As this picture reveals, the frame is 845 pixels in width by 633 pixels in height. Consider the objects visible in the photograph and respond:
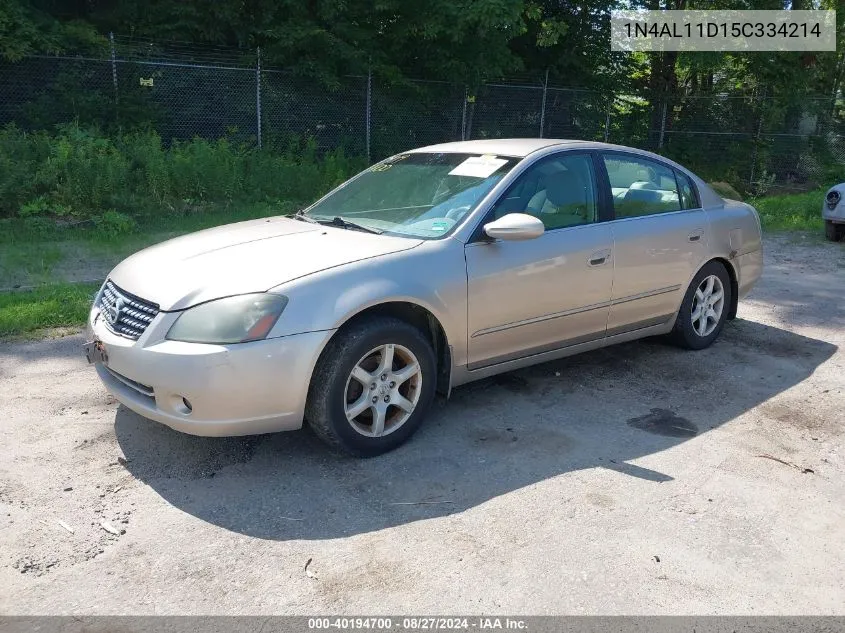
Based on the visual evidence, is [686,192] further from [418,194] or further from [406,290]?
[406,290]

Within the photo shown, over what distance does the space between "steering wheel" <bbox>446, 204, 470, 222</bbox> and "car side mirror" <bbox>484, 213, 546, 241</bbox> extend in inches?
8.2

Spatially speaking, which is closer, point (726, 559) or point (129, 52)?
point (726, 559)

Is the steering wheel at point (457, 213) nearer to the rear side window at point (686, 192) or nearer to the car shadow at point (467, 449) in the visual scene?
the car shadow at point (467, 449)

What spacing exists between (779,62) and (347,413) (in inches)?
725

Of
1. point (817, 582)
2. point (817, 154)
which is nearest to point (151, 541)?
point (817, 582)

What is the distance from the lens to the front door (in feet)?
14.3

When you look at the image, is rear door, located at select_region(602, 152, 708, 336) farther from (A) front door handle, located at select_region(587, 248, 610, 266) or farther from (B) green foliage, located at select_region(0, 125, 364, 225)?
(B) green foliage, located at select_region(0, 125, 364, 225)

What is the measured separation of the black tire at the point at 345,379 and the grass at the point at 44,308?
3301mm

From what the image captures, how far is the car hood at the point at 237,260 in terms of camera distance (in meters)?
3.74

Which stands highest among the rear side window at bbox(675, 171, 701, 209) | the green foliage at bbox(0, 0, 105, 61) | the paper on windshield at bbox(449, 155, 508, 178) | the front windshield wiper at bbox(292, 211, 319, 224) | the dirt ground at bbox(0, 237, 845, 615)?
the green foliage at bbox(0, 0, 105, 61)

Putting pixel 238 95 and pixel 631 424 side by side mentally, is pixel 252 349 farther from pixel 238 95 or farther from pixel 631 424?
pixel 238 95

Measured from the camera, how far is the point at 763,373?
214 inches

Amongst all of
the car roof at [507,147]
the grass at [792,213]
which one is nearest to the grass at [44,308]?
the car roof at [507,147]

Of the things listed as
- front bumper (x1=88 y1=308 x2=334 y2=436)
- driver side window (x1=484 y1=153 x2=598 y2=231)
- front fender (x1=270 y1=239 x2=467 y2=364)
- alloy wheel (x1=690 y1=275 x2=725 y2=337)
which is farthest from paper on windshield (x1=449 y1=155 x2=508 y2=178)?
alloy wheel (x1=690 y1=275 x2=725 y2=337)
